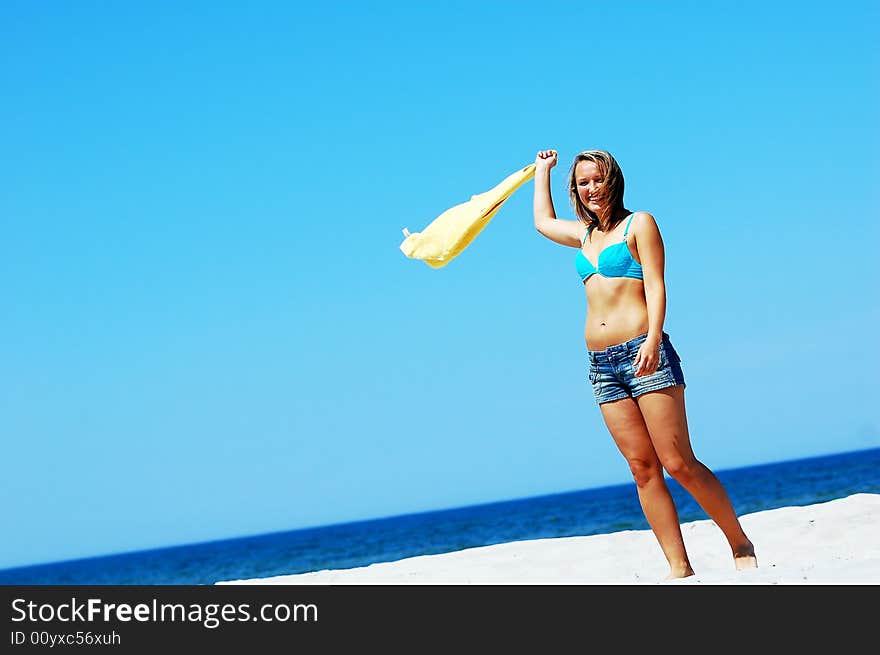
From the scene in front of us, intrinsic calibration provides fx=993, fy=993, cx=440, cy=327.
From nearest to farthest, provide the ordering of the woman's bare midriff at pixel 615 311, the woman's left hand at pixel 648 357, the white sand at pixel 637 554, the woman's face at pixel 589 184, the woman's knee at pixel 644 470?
the woman's left hand at pixel 648 357
the woman's bare midriff at pixel 615 311
the woman's knee at pixel 644 470
the woman's face at pixel 589 184
the white sand at pixel 637 554

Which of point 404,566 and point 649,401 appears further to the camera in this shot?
point 404,566

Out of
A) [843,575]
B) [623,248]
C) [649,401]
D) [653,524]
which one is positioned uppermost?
[623,248]

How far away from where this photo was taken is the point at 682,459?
4918 mm

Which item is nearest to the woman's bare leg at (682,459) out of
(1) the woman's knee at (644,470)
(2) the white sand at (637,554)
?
(1) the woman's knee at (644,470)

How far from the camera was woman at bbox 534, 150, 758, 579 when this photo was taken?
193 inches

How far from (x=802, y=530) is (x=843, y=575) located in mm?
3452

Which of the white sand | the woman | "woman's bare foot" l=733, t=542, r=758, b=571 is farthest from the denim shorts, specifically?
the white sand

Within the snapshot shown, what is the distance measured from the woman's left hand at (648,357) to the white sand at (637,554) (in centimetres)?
141

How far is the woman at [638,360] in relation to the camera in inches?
193

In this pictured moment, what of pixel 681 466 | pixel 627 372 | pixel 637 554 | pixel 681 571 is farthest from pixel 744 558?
pixel 637 554

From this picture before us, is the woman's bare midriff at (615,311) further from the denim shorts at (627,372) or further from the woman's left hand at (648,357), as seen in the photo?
the woman's left hand at (648,357)
